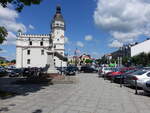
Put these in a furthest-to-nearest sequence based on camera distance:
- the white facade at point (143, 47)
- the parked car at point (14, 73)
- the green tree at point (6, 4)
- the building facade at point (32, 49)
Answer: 1. the white facade at point (143, 47)
2. the building facade at point (32, 49)
3. the parked car at point (14, 73)
4. the green tree at point (6, 4)

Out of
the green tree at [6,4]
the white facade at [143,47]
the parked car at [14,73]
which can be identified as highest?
the white facade at [143,47]

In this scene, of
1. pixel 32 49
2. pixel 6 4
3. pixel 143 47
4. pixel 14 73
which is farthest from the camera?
pixel 143 47

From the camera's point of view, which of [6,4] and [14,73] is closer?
[6,4]

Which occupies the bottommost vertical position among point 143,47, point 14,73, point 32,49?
point 14,73

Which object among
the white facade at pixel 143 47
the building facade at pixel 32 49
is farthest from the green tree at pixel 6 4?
the white facade at pixel 143 47

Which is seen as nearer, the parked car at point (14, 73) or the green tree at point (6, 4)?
the green tree at point (6, 4)

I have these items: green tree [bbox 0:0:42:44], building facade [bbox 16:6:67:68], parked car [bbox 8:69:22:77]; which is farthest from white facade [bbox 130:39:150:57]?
green tree [bbox 0:0:42:44]

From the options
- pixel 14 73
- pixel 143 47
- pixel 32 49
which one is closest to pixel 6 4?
pixel 14 73

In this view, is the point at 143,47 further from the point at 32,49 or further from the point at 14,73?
the point at 14,73

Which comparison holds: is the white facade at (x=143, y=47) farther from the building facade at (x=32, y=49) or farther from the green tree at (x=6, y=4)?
the green tree at (x=6, y=4)

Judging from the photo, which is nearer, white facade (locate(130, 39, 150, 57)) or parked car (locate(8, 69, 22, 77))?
parked car (locate(8, 69, 22, 77))

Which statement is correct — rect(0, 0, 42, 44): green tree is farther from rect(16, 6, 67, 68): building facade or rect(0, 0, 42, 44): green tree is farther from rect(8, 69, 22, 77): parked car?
rect(16, 6, 67, 68): building facade

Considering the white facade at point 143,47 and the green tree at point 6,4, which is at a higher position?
the white facade at point 143,47

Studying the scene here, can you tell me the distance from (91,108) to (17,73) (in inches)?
1299
